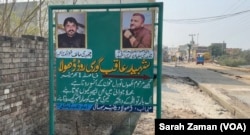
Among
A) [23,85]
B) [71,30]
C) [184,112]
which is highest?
[71,30]

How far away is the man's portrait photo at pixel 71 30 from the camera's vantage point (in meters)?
4.03

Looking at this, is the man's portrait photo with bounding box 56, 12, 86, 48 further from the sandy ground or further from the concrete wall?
the sandy ground

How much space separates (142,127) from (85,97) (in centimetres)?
209

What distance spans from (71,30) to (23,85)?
1304 mm

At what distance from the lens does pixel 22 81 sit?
455cm

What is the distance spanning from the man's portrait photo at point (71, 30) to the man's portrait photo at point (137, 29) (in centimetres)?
59

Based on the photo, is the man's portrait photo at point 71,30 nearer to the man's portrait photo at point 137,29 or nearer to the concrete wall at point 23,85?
the man's portrait photo at point 137,29

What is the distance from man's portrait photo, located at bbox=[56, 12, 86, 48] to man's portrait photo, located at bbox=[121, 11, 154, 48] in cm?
59

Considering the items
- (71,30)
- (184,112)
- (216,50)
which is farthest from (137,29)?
(216,50)

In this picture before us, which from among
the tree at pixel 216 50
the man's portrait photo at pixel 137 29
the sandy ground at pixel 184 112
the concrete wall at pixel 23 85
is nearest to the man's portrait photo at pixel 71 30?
the man's portrait photo at pixel 137 29

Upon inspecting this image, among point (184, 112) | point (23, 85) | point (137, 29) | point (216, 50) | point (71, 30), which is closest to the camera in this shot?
point (137, 29)

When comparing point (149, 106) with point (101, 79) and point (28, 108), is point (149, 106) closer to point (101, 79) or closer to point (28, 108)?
point (101, 79)

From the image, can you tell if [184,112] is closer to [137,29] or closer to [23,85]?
[137,29]

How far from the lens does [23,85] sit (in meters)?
4.57
